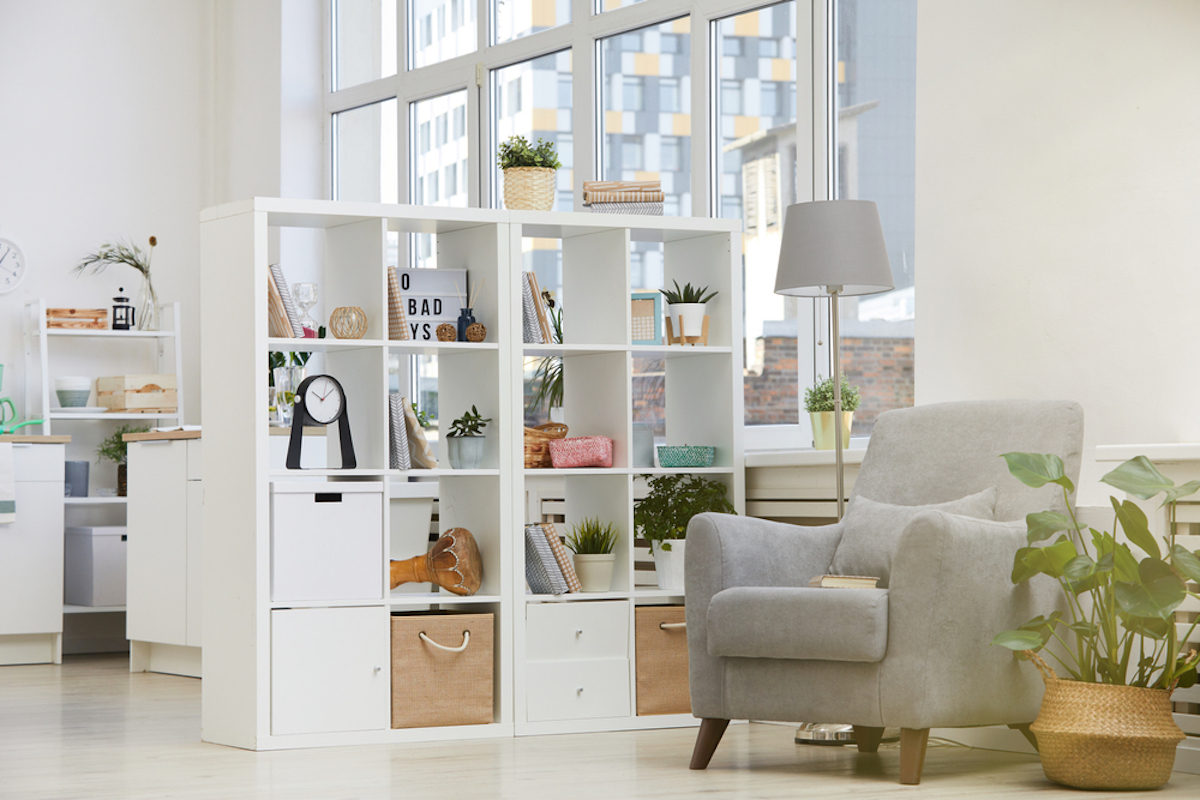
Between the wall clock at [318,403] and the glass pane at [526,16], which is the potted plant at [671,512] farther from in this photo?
the glass pane at [526,16]

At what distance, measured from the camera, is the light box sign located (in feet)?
14.3

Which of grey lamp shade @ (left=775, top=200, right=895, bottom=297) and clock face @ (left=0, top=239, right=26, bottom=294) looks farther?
clock face @ (left=0, top=239, right=26, bottom=294)

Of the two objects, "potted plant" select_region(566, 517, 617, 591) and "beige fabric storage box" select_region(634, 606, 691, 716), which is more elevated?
"potted plant" select_region(566, 517, 617, 591)

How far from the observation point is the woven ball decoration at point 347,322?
13.9ft

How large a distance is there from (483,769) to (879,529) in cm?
119

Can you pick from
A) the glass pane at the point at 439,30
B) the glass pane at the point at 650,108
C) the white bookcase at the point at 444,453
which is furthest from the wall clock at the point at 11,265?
the white bookcase at the point at 444,453

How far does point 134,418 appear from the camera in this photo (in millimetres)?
6965

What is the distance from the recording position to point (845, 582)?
3.70 m

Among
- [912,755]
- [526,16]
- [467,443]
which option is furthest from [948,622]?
[526,16]

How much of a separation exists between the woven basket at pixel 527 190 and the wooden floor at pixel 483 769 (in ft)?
5.28

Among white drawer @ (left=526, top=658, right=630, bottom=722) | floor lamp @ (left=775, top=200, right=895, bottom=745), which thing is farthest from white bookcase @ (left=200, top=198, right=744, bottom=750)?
floor lamp @ (left=775, top=200, right=895, bottom=745)

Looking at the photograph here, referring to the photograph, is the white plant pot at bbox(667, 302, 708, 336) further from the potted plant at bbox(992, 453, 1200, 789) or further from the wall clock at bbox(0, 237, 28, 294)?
the wall clock at bbox(0, 237, 28, 294)

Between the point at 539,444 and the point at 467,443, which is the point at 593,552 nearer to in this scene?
the point at 539,444

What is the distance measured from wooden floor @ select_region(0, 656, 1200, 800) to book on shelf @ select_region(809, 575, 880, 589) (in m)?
0.46
